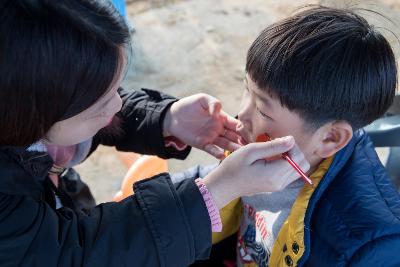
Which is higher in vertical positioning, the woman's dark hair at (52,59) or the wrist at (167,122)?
the woman's dark hair at (52,59)

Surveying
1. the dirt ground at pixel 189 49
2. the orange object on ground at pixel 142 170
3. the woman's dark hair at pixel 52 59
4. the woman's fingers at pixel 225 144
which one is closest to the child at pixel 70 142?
the woman's dark hair at pixel 52 59

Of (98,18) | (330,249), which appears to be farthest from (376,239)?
(98,18)

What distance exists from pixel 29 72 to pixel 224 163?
0.34 metres

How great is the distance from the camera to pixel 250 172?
32.0 inches

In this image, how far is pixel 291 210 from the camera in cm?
95

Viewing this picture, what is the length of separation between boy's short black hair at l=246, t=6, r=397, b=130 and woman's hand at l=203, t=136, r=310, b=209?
10 centimetres

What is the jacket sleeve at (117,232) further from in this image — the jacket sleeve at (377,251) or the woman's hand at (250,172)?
the jacket sleeve at (377,251)

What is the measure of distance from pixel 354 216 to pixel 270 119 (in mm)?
219

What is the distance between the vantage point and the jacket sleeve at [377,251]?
32.6 inches

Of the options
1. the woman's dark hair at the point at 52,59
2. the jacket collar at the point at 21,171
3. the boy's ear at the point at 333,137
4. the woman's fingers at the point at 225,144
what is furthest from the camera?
the woman's fingers at the point at 225,144

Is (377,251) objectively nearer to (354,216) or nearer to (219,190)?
(354,216)

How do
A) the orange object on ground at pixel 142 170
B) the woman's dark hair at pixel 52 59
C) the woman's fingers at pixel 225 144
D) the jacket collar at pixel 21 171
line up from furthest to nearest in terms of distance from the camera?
the orange object on ground at pixel 142 170, the woman's fingers at pixel 225 144, the jacket collar at pixel 21 171, the woman's dark hair at pixel 52 59

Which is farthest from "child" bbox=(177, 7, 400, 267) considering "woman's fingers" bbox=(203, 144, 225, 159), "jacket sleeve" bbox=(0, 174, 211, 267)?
"jacket sleeve" bbox=(0, 174, 211, 267)

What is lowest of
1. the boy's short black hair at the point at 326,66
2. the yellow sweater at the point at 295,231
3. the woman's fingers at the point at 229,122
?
the yellow sweater at the point at 295,231
